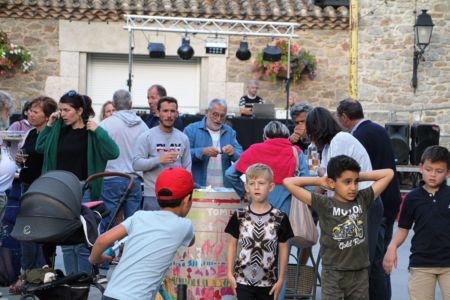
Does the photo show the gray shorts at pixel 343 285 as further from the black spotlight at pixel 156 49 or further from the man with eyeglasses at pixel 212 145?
the black spotlight at pixel 156 49

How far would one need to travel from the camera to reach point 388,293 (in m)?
7.70

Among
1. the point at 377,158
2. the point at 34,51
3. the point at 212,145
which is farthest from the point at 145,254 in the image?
the point at 34,51

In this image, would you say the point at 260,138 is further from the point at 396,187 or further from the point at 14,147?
the point at 396,187

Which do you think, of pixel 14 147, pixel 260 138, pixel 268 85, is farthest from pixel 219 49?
pixel 14 147

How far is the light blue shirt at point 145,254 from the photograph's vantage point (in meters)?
5.49

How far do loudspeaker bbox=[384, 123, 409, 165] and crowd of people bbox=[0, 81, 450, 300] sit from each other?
385 inches

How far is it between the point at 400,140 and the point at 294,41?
4896mm

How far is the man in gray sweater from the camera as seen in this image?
9062 millimetres

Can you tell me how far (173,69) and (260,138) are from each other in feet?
22.6

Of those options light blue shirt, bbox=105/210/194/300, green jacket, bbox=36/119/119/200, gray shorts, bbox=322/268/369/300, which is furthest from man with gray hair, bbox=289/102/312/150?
light blue shirt, bbox=105/210/194/300

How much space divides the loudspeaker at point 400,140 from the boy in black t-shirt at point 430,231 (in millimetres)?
11603

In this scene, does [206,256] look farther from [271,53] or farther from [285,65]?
[285,65]

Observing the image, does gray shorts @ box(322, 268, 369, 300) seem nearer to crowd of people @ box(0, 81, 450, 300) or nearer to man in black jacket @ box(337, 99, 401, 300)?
crowd of people @ box(0, 81, 450, 300)

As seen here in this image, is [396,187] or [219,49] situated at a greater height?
[219,49]
